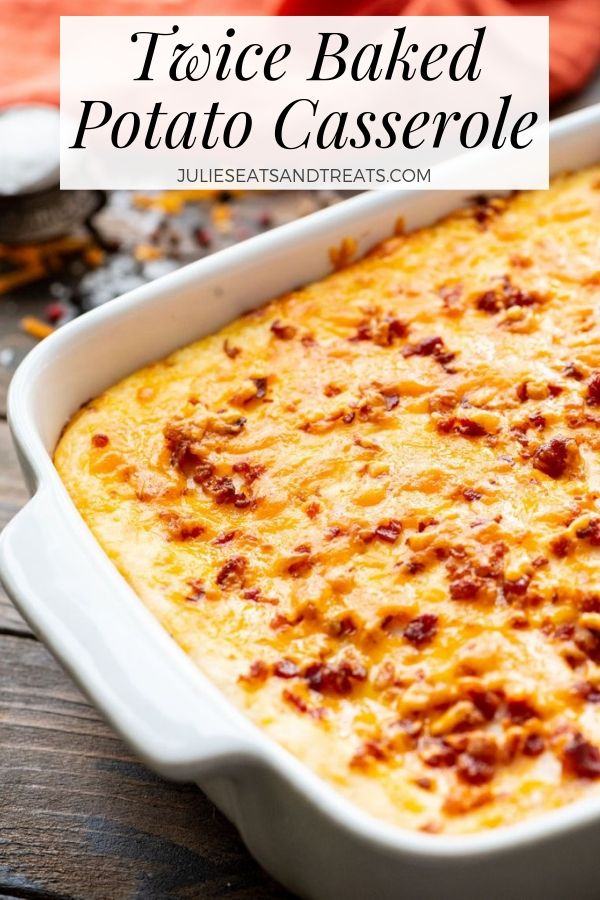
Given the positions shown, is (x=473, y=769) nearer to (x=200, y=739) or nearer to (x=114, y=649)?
(x=200, y=739)

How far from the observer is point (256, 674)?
6.40 ft

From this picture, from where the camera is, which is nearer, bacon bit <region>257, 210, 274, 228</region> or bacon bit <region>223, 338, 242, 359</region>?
bacon bit <region>223, 338, 242, 359</region>

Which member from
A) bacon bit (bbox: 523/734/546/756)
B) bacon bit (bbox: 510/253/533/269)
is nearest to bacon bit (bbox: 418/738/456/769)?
bacon bit (bbox: 523/734/546/756)

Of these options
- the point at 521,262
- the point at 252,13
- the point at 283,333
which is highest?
the point at 252,13

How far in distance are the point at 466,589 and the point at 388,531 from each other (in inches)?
7.9

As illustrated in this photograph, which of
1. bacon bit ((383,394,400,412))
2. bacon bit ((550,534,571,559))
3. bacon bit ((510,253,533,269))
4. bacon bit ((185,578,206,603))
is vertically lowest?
bacon bit ((185,578,206,603))

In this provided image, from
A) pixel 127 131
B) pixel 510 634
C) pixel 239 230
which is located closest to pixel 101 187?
pixel 127 131

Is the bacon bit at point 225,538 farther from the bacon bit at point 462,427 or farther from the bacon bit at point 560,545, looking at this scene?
the bacon bit at point 560,545

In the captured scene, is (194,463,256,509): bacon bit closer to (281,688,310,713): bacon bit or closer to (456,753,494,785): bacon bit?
(281,688,310,713): bacon bit

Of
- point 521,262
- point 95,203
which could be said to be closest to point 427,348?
point 521,262

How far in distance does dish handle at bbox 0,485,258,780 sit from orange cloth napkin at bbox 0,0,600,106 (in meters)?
2.12

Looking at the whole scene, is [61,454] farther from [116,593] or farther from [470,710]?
[470,710]

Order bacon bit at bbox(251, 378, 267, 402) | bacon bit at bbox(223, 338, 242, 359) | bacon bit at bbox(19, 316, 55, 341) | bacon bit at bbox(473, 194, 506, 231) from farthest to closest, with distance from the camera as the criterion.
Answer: bacon bit at bbox(19, 316, 55, 341) → bacon bit at bbox(473, 194, 506, 231) → bacon bit at bbox(223, 338, 242, 359) → bacon bit at bbox(251, 378, 267, 402)

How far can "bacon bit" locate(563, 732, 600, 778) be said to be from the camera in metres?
1.78
